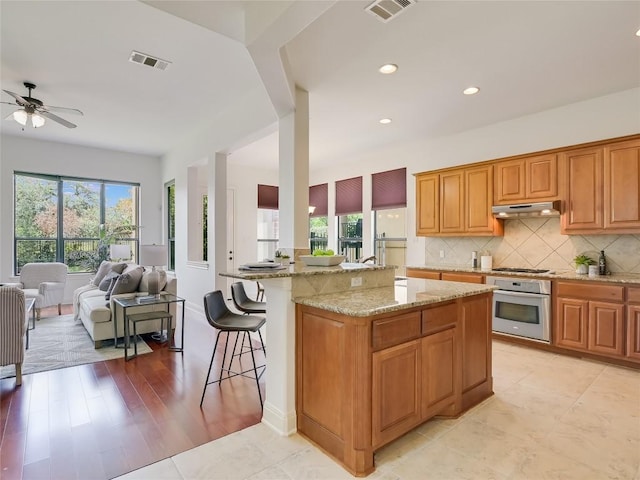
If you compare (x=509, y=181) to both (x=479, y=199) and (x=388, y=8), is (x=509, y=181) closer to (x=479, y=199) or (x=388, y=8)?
(x=479, y=199)

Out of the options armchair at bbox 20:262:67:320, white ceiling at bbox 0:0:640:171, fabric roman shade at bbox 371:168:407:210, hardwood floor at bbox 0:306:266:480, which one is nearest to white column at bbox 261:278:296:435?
hardwood floor at bbox 0:306:266:480

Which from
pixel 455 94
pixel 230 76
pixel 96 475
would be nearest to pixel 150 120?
pixel 230 76

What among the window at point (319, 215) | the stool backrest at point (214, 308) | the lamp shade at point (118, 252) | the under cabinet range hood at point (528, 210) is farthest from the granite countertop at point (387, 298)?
the lamp shade at point (118, 252)

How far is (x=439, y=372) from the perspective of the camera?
91.5 inches

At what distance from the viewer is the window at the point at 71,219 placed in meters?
6.35

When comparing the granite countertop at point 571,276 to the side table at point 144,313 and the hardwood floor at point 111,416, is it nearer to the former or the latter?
the hardwood floor at point 111,416

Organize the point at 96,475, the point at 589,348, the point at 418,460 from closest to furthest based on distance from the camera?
the point at 96,475, the point at 418,460, the point at 589,348

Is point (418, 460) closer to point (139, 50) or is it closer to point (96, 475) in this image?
point (96, 475)

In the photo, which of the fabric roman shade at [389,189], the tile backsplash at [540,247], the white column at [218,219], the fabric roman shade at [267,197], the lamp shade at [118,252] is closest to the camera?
the tile backsplash at [540,247]

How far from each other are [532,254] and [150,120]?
5873mm

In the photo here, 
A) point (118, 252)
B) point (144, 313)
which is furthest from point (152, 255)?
point (118, 252)

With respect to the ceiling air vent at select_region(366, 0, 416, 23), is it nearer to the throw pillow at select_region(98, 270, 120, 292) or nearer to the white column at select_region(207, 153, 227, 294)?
the white column at select_region(207, 153, 227, 294)

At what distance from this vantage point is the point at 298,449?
2.12 metres

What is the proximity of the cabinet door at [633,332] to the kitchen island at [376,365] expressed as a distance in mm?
2004
